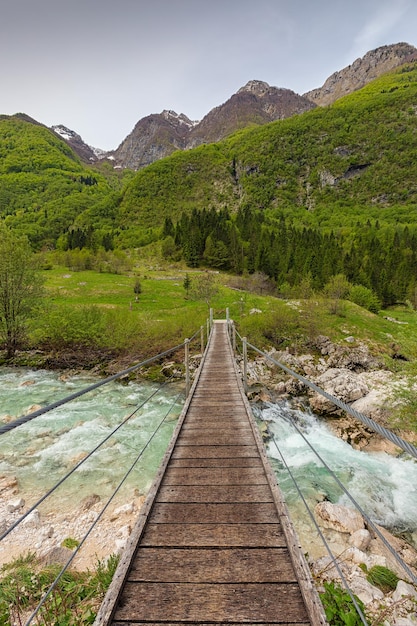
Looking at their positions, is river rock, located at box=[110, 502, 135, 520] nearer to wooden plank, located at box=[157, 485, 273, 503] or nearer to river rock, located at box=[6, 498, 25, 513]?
river rock, located at box=[6, 498, 25, 513]

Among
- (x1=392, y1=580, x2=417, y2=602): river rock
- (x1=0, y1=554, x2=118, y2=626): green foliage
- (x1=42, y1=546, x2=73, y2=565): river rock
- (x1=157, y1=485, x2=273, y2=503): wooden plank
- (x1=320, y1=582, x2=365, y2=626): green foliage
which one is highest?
(x1=157, y1=485, x2=273, y2=503): wooden plank

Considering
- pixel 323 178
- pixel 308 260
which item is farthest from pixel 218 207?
pixel 308 260

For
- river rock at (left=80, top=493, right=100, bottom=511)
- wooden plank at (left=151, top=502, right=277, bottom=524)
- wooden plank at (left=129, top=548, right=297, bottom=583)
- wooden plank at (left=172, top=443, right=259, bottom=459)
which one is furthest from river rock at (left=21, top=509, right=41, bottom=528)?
wooden plank at (left=129, top=548, right=297, bottom=583)

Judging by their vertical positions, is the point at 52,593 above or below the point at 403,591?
above

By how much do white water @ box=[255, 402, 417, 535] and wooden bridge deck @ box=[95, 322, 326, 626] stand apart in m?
5.18

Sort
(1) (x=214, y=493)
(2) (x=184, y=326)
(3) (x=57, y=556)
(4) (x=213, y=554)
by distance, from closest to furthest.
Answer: (4) (x=213, y=554)
(1) (x=214, y=493)
(3) (x=57, y=556)
(2) (x=184, y=326)

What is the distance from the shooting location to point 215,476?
3996mm

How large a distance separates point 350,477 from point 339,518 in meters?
2.78

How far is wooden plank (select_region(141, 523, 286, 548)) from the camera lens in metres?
2.81

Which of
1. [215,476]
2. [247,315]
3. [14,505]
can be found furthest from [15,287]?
[215,476]

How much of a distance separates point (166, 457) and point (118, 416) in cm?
937

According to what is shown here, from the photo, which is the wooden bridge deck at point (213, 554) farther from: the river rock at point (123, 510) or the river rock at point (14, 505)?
the river rock at point (14, 505)

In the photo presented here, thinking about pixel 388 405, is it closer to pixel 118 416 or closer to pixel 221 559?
pixel 118 416

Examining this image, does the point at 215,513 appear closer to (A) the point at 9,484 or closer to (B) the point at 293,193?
(A) the point at 9,484
